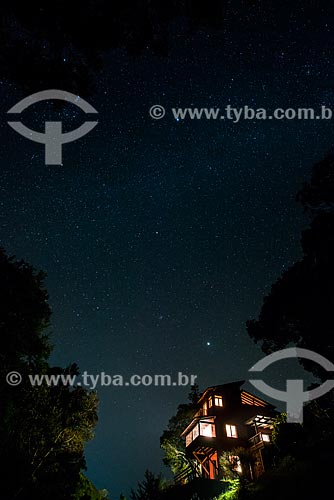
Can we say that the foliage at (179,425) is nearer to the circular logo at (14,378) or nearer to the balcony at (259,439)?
the balcony at (259,439)

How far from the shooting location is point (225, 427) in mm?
29828

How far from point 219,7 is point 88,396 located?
31.9 meters

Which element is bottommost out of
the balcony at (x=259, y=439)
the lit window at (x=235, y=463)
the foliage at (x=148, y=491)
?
the lit window at (x=235, y=463)

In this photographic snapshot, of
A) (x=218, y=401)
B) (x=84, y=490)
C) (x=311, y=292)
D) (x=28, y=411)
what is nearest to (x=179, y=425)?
(x=218, y=401)

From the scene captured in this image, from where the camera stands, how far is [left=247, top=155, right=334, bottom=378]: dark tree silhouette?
693 inches

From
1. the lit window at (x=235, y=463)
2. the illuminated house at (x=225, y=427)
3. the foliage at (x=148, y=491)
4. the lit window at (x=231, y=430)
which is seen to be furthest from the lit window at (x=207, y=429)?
the foliage at (x=148, y=491)

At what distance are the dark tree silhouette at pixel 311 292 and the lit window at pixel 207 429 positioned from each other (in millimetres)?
11498

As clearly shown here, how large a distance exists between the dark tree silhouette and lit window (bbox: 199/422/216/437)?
1150 centimetres

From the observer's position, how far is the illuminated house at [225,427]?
27.2 meters

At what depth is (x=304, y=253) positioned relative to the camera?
2022 centimetres

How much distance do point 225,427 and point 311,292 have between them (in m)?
18.1

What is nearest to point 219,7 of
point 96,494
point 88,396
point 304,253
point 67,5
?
point 67,5

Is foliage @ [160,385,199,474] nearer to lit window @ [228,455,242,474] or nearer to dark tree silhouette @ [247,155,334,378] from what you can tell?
lit window @ [228,455,242,474]

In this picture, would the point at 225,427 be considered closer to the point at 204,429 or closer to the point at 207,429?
the point at 207,429
